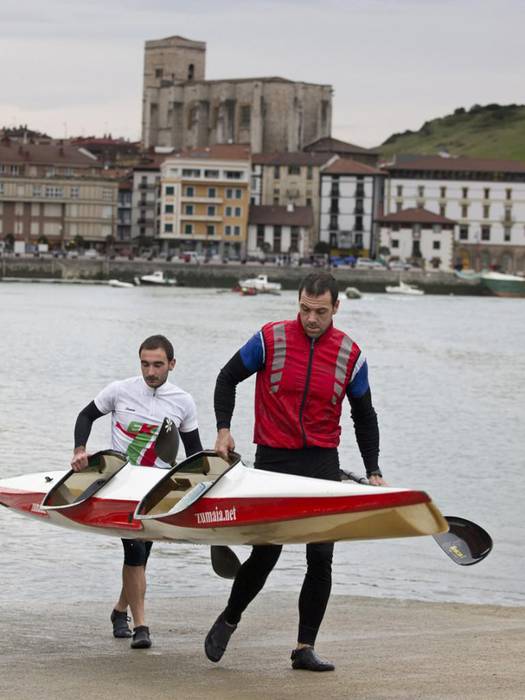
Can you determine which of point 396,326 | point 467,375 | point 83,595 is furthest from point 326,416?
point 396,326

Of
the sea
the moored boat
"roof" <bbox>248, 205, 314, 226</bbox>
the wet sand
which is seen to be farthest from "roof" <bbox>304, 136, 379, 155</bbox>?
the wet sand

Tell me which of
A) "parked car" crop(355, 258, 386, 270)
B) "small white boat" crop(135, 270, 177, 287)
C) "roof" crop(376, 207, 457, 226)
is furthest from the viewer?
"roof" crop(376, 207, 457, 226)

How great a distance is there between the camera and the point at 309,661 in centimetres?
822

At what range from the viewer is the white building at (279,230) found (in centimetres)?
15212

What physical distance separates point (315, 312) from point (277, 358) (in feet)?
1.02

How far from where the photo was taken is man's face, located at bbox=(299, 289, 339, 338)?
7.93 m

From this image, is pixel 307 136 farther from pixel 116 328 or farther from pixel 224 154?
pixel 116 328

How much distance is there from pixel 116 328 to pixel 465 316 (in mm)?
34946

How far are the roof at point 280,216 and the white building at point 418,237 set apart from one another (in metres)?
7.51

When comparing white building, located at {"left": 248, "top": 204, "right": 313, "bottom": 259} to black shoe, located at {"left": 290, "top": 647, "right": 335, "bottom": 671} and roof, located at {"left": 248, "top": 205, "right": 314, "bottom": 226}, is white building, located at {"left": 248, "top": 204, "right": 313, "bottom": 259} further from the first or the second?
black shoe, located at {"left": 290, "top": 647, "right": 335, "bottom": 671}

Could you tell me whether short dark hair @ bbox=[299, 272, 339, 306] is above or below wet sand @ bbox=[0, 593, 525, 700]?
above

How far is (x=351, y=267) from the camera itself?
13688cm

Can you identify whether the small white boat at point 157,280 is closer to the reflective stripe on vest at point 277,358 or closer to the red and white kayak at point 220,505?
the red and white kayak at point 220,505

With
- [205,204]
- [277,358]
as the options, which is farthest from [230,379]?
[205,204]
